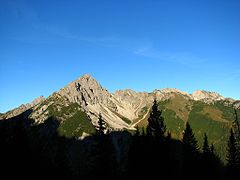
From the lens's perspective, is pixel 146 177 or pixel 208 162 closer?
pixel 146 177

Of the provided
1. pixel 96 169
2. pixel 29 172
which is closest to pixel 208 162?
pixel 96 169

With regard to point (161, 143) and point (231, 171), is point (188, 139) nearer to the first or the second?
point (161, 143)

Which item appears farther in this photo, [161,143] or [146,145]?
[146,145]

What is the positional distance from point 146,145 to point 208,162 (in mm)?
26869

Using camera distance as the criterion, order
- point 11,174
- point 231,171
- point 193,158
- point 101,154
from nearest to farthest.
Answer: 1. point 11,174
2. point 101,154
3. point 193,158
4. point 231,171

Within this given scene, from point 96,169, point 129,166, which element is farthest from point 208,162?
point 96,169

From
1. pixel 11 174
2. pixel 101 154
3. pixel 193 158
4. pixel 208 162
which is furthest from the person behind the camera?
pixel 208 162

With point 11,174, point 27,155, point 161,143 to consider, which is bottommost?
point 11,174

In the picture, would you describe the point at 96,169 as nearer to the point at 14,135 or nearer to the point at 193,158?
the point at 14,135

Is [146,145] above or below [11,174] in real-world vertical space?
above

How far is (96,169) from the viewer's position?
39.8 metres

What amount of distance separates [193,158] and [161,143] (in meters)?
19.5

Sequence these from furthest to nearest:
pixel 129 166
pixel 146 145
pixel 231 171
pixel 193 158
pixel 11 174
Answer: pixel 231 171, pixel 193 158, pixel 129 166, pixel 146 145, pixel 11 174

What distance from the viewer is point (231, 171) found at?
74812mm
